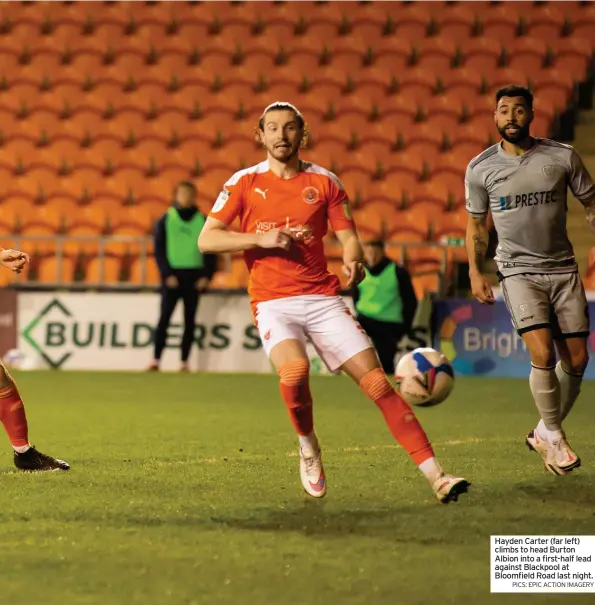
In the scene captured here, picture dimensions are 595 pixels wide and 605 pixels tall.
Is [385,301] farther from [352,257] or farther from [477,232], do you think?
[352,257]

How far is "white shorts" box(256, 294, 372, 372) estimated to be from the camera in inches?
221

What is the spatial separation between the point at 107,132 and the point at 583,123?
21.9 feet

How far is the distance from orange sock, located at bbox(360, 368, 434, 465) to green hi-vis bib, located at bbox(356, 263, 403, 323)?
26.0 ft

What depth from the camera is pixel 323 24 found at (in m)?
19.2

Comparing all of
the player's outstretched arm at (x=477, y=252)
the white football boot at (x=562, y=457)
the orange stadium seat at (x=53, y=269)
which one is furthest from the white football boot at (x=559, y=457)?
the orange stadium seat at (x=53, y=269)

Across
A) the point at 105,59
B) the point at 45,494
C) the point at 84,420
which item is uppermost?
the point at 105,59

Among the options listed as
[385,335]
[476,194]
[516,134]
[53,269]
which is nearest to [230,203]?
[476,194]

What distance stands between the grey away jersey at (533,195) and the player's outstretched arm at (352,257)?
46.1 inches

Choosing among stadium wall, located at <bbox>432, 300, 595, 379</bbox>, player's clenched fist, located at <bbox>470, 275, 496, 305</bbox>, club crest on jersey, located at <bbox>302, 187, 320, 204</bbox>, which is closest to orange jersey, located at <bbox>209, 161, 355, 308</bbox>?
club crest on jersey, located at <bbox>302, 187, 320, 204</bbox>

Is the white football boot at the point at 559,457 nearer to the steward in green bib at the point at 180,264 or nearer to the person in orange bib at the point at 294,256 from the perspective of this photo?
the person in orange bib at the point at 294,256

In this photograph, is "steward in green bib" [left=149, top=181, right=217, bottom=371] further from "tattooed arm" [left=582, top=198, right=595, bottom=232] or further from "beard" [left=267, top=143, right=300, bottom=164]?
"beard" [left=267, top=143, right=300, bottom=164]

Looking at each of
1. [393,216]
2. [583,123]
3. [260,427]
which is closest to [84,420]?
[260,427]

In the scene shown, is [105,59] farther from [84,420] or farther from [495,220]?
[495,220]

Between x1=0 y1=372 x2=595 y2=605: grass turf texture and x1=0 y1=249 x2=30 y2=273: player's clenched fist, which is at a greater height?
x1=0 y1=249 x2=30 y2=273: player's clenched fist
